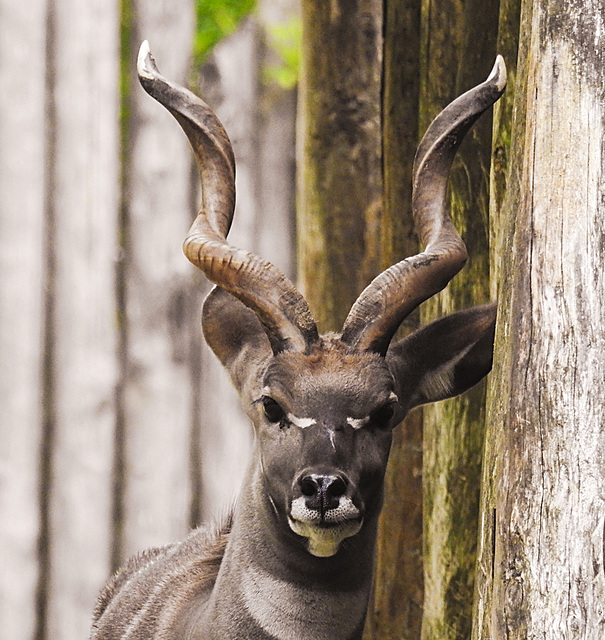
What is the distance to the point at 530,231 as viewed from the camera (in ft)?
11.0

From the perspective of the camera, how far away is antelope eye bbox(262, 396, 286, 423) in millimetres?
3957

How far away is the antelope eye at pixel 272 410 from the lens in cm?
396

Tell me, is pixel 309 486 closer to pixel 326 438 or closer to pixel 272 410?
pixel 326 438

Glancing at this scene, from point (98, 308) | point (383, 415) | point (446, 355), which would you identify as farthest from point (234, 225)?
point (383, 415)

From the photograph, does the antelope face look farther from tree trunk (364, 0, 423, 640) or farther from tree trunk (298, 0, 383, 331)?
tree trunk (298, 0, 383, 331)

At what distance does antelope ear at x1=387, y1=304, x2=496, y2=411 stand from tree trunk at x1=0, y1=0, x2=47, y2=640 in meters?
2.95

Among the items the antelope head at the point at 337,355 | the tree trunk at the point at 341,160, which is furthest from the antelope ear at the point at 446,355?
the tree trunk at the point at 341,160

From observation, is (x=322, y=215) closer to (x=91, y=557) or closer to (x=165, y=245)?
(x=165, y=245)

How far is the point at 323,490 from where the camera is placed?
3615 millimetres

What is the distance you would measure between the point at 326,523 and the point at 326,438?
0.27m

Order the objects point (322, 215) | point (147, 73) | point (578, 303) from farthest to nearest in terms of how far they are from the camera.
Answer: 1. point (322, 215)
2. point (147, 73)
3. point (578, 303)

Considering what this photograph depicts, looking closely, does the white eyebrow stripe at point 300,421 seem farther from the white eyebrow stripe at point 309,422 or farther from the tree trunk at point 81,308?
the tree trunk at point 81,308

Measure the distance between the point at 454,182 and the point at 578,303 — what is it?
1677 mm

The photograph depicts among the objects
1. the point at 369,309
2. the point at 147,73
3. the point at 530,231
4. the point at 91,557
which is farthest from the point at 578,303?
the point at 91,557
